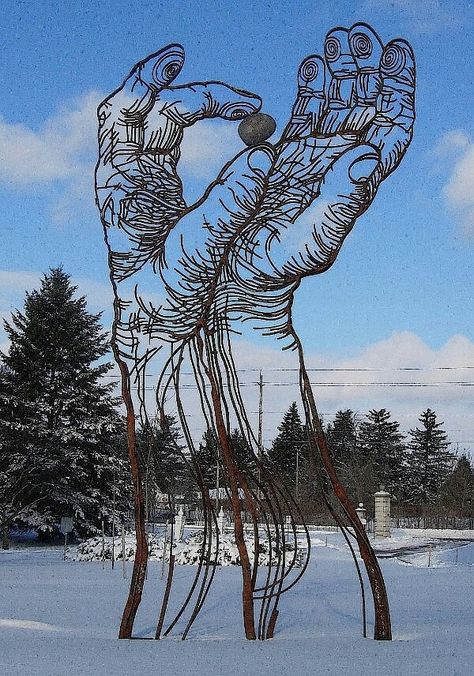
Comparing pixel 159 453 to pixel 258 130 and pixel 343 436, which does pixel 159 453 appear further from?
pixel 343 436

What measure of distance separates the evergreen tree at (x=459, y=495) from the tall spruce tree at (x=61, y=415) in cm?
1825

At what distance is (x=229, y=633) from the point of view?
546 centimetres

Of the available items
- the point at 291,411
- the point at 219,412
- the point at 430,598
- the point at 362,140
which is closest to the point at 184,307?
the point at 219,412

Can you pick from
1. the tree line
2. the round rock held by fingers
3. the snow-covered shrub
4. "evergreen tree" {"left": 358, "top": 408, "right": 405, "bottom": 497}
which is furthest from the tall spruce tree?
"evergreen tree" {"left": 358, "top": 408, "right": 405, "bottom": 497}

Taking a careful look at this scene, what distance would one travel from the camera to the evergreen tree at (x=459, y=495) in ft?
108

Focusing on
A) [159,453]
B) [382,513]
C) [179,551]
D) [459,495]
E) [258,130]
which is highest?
[258,130]

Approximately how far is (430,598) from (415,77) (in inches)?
193

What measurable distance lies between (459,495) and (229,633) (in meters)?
30.4

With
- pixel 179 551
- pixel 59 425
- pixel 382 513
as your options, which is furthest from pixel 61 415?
pixel 382 513

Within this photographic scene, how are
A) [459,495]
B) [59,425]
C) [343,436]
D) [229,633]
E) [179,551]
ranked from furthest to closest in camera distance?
[343,436] → [459,495] → [59,425] → [179,551] → [229,633]

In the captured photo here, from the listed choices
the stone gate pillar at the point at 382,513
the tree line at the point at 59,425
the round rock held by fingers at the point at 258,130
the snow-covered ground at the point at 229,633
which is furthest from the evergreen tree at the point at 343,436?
the round rock held by fingers at the point at 258,130

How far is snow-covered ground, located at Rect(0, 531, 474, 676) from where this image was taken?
4109mm

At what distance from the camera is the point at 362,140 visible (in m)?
5.53

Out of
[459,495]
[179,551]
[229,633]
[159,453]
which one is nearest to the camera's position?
[229,633]
